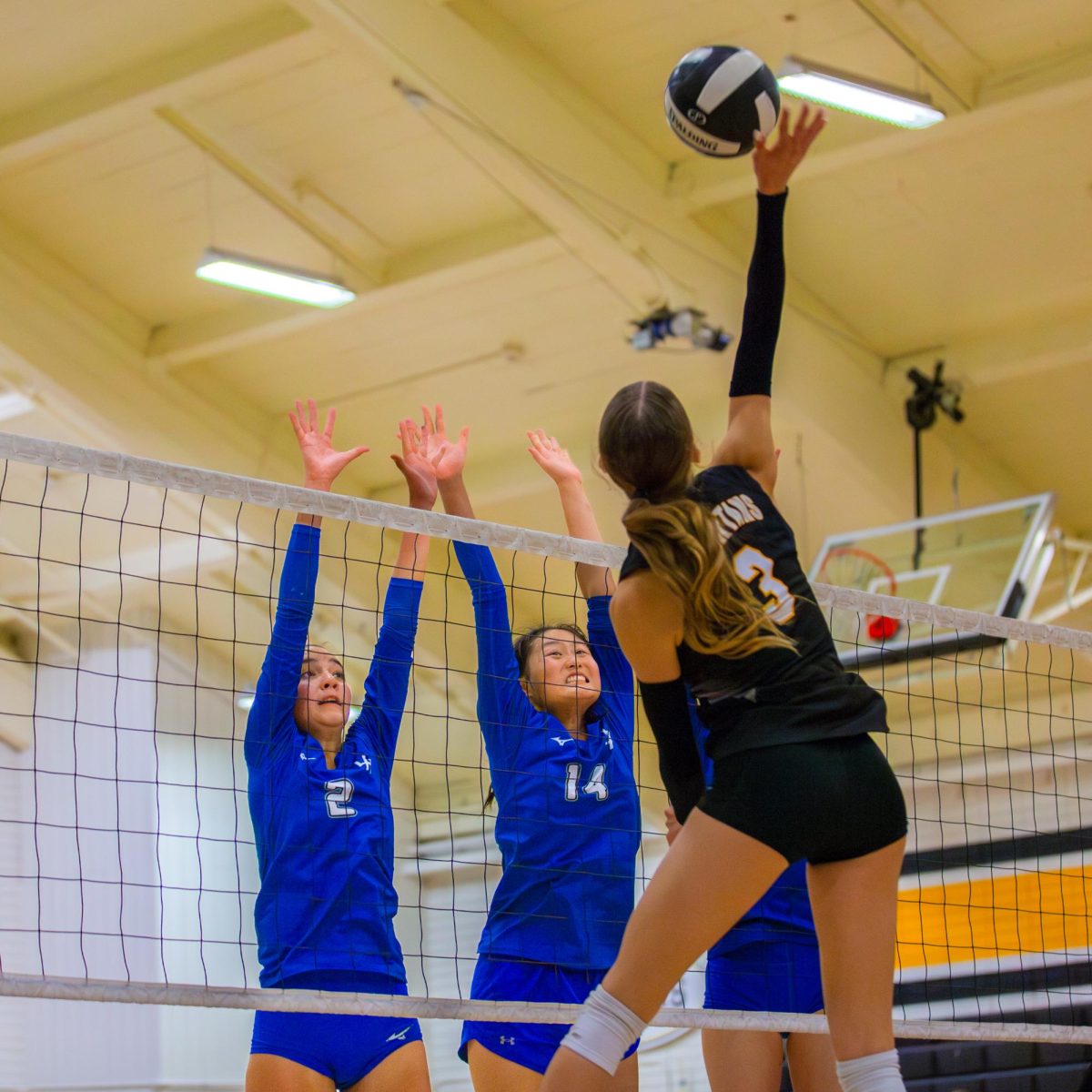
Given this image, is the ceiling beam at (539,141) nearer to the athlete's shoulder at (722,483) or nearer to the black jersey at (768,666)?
the athlete's shoulder at (722,483)

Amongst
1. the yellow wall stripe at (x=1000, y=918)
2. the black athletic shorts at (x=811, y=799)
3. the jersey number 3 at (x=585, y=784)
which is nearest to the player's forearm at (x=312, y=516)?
the jersey number 3 at (x=585, y=784)

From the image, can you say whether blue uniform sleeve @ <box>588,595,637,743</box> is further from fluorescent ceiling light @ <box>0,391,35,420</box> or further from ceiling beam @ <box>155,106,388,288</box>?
fluorescent ceiling light @ <box>0,391,35,420</box>

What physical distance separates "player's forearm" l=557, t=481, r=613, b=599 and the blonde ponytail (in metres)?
1.69

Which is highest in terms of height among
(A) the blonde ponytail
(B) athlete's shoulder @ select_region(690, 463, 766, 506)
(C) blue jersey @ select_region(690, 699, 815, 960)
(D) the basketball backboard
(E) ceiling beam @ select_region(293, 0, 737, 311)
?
(E) ceiling beam @ select_region(293, 0, 737, 311)

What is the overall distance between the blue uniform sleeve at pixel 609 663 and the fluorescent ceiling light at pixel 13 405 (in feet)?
27.8

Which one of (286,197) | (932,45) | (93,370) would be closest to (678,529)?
→ (932,45)

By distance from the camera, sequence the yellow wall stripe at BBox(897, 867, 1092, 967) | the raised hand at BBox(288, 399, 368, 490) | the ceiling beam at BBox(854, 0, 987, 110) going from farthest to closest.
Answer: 1. the yellow wall stripe at BBox(897, 867, 1092, 967)
2. the ceiling beam at BBox(854, 0, 987, 110)
3. the raised hand at BBox(288, 399, 368, 490)

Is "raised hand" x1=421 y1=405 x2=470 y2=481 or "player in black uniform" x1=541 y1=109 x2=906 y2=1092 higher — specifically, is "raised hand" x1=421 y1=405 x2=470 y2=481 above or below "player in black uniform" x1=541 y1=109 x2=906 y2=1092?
above

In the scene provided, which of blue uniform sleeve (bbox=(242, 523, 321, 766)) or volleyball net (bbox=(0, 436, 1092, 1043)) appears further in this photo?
volleyball net (bbox=(0, 436, 1092, 1043))

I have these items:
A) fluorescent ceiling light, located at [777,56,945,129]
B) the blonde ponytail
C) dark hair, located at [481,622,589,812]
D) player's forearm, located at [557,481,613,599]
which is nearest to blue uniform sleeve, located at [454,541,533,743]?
dark hair, located at [481,622,589,812]

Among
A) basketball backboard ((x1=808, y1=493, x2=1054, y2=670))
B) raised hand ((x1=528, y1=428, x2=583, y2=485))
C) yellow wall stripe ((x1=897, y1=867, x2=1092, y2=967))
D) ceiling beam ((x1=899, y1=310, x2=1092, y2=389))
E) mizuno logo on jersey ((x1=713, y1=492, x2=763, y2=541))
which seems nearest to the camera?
mizuno logo on jersey ((x1=713, y1=492, x2=763, y2=541))

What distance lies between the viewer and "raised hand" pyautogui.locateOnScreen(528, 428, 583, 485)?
484 cm

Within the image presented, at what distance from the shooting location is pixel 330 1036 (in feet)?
13.6

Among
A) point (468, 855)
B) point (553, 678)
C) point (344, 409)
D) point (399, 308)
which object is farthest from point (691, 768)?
point (468, 855)
